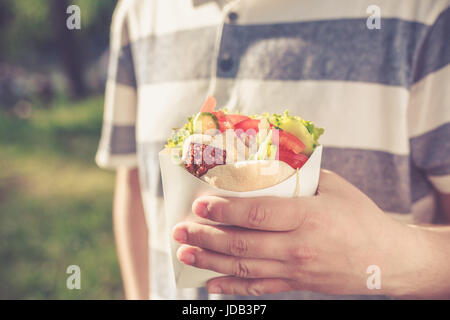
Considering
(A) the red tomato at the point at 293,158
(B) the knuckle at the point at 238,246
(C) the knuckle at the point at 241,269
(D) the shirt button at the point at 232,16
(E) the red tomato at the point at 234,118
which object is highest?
(D) the shirt button at the point at 232,16

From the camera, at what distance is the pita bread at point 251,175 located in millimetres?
1021

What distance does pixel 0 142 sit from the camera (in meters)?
8.72

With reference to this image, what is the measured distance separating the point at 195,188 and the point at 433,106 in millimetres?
778

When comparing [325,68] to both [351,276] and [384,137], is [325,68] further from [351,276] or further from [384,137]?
[351,276]

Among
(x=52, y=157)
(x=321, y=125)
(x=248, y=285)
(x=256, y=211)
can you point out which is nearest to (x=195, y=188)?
(x=256, y=211)

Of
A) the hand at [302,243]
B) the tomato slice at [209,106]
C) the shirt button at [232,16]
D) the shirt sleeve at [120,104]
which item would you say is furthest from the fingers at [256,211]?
the shirt sleeve at [120,104]

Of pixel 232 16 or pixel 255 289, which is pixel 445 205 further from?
pixel 232 16

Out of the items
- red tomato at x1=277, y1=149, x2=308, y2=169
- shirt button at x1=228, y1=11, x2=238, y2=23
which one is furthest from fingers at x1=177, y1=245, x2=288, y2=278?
shirt button at x1=228, y1=11, x2=238, y2=23

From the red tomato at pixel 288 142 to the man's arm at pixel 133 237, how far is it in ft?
3.44

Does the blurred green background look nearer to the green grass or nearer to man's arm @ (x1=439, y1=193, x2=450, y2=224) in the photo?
the green grass

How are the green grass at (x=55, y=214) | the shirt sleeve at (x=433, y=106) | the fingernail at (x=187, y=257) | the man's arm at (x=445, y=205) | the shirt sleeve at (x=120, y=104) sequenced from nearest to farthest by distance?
the fingernail at (x=187, y=257)
the shirt sleeve at (x=433, y=106)
the man's arm at (x=445, y=205)
the shirt sleeve at (x=120, y=104)
the green grass at (x=55, y=214)

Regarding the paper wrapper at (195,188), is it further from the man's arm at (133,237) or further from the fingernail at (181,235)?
the man's arm at (133,237)

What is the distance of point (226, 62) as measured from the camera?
1383 mm

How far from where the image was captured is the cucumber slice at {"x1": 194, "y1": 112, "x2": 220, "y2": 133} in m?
1.06
